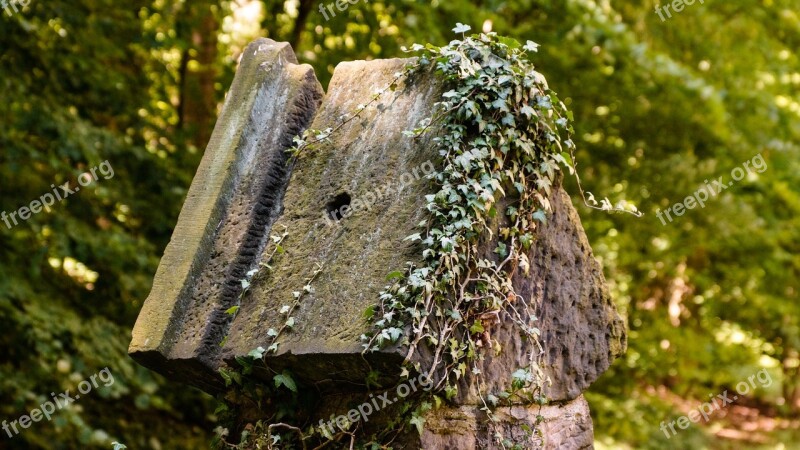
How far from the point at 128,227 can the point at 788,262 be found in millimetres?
7032

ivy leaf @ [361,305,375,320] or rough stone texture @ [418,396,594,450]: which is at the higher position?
ivy leaf @ [361,305,375,320]

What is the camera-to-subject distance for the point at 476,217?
273cm

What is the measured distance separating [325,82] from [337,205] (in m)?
4.22

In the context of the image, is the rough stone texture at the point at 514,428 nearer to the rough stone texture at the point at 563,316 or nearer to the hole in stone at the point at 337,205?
the rough stone texture at the point at 563,316

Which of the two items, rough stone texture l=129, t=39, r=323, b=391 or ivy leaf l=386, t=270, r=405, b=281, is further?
rough stone texture l=129, t=39, r=323, b=391

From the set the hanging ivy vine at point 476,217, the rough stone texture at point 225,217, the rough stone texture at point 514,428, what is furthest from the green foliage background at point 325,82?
the rough stone texture at point 514,428

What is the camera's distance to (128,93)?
6590mm

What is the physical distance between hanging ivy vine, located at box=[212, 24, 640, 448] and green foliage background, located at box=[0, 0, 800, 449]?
7.87ft

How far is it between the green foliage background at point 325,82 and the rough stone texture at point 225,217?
2.16 m

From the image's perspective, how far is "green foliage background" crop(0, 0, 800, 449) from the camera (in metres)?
5.56

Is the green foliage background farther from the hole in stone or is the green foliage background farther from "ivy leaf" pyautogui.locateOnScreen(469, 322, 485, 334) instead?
"ivy leaf" pyautogui.locateOnScreen(469, 322, 485, 334)

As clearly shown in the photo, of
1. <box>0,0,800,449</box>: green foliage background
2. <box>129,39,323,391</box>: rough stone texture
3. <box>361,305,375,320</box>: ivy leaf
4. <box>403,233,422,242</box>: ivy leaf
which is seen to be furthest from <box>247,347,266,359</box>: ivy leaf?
<box>0,0,800,449</box>: green foliage background

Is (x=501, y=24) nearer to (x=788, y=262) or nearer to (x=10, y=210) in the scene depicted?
(x=10, y=210)

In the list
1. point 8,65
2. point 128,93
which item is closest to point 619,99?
point 128,93
